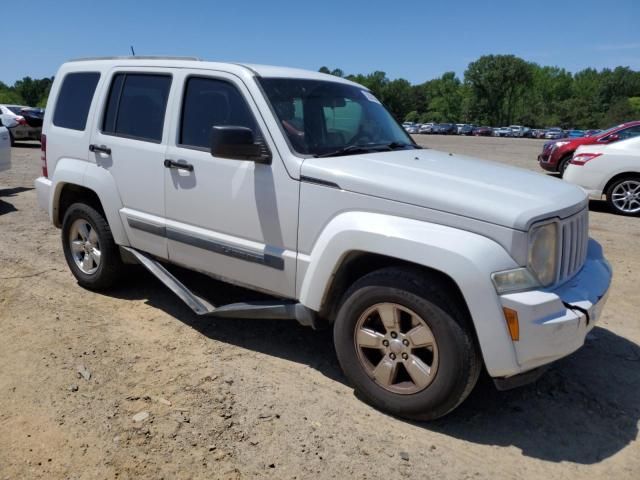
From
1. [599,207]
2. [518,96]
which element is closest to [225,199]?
[599,207]

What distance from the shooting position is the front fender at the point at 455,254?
9.18ft

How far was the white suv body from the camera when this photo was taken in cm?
285

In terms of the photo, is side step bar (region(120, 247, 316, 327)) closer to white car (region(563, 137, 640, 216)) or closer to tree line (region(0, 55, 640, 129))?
white car (region(563, 137, 640, 216))

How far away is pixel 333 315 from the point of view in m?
3.54

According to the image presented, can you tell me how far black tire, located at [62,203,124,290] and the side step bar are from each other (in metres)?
0.56

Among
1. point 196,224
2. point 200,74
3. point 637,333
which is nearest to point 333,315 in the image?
point 196,224

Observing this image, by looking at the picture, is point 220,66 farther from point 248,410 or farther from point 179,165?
point 248,410

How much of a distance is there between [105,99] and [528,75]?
106 meters

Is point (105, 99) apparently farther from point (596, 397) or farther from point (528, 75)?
point (528, 75)

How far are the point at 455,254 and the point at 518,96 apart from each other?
111m

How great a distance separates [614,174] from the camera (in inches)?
378

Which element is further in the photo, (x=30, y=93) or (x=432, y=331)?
(x=30, y=93)

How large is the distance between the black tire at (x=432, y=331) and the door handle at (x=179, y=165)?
1512 mm

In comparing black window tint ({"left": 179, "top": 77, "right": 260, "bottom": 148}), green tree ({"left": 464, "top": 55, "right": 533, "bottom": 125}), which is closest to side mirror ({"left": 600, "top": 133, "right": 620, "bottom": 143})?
black window tint ({"left": 179, "top": 77, "right": 260, "bottom": 148})
